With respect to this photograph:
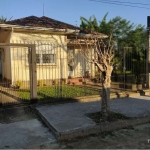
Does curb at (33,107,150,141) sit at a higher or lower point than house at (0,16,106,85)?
lower

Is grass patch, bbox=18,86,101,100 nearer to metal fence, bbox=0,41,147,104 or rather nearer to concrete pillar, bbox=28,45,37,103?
metal fence, bbox=0,41,147,104

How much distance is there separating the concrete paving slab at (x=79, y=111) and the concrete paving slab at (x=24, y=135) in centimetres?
31

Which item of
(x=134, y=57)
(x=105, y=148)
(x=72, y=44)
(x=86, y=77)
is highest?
(x=72, y=44)

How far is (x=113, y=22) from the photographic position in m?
19.5

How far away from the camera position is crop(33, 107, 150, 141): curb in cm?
473

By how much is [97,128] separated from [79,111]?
4.96 ft

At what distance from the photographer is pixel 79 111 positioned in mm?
6535

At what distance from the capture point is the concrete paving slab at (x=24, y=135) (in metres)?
4.41

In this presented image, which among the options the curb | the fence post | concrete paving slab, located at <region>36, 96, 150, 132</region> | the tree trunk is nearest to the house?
the fence post

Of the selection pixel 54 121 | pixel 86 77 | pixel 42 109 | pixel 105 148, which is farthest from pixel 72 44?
pixel 105 148

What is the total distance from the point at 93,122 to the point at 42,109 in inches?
83.9

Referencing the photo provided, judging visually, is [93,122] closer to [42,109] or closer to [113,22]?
[42,109]

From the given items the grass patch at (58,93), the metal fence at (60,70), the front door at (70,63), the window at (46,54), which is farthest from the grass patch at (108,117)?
the front door at (70,63)

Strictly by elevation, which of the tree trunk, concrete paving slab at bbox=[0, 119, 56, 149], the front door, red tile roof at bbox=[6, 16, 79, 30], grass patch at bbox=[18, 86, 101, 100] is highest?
red tile roof at bbox=[6, 16, 79, 30]
